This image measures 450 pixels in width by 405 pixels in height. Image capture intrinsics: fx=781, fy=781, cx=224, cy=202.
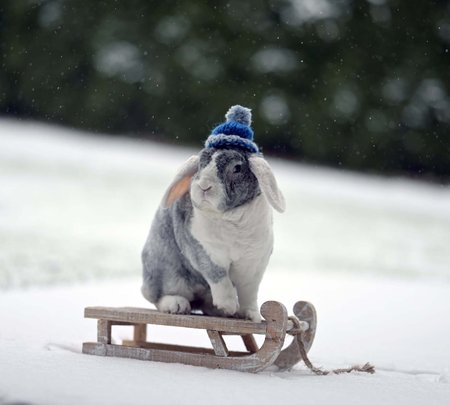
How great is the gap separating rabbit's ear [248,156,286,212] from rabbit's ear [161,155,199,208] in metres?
0.18

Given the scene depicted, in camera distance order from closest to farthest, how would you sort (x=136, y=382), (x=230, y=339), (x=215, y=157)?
(x=136, y=382) < (x=215, y=157) < (x=230, y=339)

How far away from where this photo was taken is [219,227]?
6.75 feet

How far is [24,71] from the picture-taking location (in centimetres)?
959

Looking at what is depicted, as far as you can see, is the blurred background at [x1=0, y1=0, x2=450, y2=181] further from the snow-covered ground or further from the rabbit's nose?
the rabbit's nose

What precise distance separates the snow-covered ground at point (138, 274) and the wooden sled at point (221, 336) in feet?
0.19

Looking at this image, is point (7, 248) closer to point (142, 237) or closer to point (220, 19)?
point (142, 237)

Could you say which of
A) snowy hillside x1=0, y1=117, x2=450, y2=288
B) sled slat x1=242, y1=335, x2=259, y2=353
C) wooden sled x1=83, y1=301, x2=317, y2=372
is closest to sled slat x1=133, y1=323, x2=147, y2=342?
wooden sled x1=83, y1=301, x2=317, y2=372

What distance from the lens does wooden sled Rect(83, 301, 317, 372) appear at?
1990 millimetres

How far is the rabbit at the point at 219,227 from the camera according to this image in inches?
79.0

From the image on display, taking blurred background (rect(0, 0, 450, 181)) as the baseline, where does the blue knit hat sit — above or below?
below

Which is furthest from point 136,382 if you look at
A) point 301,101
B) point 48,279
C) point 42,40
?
point 42,40

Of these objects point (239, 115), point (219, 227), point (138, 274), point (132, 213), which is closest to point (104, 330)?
point (219, 227)

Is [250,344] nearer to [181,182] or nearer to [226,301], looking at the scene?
[226,301]

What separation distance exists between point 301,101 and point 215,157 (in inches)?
297
